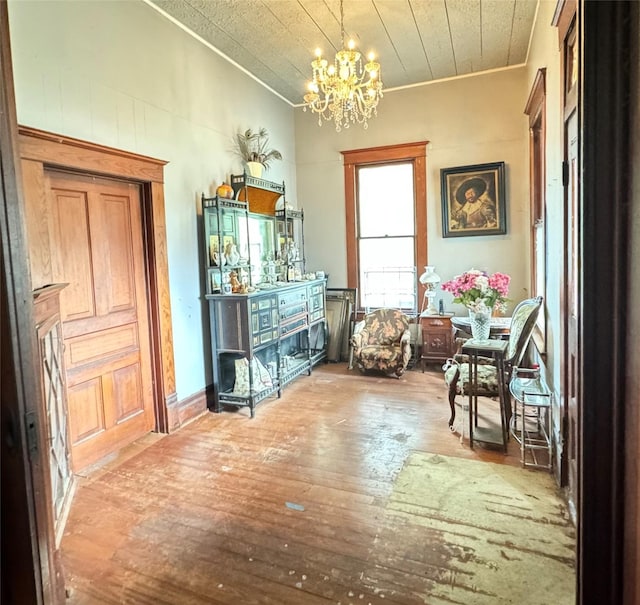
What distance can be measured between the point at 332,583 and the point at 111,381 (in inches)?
89.3

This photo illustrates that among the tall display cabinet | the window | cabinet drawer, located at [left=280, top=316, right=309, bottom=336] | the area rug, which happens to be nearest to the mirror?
the tall display cabinet

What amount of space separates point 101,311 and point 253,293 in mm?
1317

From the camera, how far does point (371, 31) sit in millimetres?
4086

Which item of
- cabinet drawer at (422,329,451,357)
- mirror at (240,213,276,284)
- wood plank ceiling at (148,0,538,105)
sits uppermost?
wood plank ceiling at (148,0,538,105)

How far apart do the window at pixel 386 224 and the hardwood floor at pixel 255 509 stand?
7.19ft

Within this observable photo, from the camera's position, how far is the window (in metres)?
5.64

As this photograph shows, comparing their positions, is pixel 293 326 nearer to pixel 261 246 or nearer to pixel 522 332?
pixel 261 246

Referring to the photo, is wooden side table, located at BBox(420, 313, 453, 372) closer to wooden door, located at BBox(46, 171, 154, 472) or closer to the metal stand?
the metal stand

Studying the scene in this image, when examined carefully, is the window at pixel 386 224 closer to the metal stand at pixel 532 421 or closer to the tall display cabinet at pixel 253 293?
the tall display cabinet at pixel 253 293

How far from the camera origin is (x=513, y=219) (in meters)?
5.17

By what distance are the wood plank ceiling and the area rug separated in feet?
12.3

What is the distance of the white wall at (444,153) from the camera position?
5.12 meters

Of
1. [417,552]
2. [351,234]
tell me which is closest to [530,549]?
[417,552]

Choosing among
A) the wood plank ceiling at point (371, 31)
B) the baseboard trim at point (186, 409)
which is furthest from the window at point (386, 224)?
the baseboard trim at point (186, 409)
